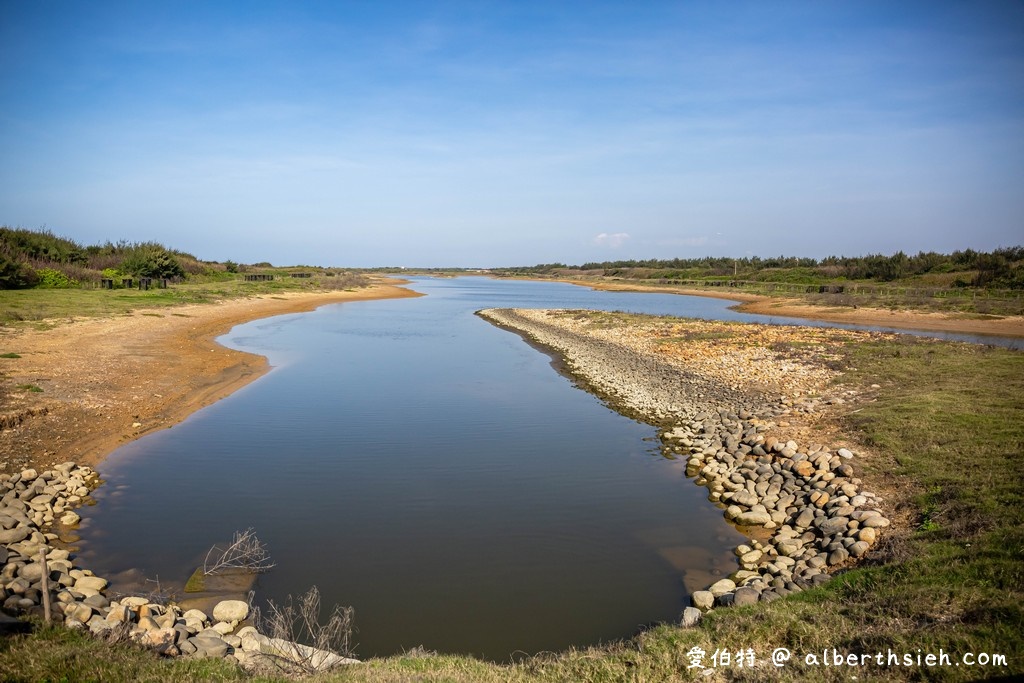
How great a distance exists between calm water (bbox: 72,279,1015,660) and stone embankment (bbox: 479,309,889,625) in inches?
26.4

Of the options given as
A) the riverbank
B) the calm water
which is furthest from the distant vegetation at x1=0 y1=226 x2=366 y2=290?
the riverbank

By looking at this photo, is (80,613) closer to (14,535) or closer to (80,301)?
(14,535)

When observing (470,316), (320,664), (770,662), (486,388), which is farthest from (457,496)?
(470,316)

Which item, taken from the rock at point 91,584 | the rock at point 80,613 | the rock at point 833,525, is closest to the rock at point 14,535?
the rock at point 91,584

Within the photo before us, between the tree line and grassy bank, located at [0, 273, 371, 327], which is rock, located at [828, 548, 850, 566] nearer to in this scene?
grassy bank, located at [0, 273, 371, 327]

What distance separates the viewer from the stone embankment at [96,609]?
19.8 feet

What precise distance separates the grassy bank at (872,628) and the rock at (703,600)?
2.72ft

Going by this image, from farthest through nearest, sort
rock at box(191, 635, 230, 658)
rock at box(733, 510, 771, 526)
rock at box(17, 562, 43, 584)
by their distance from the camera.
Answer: rock at box(733, 510, 771, 526) → rock at box(17, 562, 43, 584) → rock at box(191, 635, 230, 658)

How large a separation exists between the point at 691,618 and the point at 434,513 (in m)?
5.56

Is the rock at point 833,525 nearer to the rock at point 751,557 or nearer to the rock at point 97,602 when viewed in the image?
the rock at point 751,557

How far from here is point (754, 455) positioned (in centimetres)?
1353

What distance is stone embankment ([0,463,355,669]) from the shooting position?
6.03 m

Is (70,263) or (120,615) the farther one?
(70,263)

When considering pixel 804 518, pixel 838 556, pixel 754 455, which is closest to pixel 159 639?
pixel 838 556
